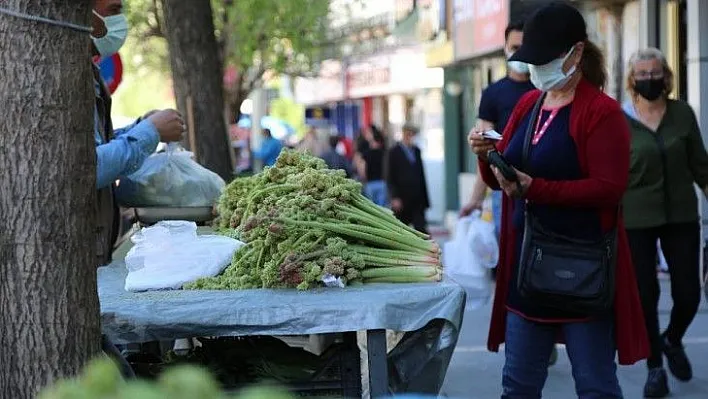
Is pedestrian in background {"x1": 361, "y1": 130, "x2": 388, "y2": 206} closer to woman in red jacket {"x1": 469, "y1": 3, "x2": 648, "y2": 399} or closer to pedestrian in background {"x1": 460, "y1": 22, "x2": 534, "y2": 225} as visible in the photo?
pedestrian in background {"x1": 460, "y1": 22, "x2": 534, "y2": 225}

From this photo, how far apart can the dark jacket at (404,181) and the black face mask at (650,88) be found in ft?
35.2

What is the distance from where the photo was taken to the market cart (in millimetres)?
4051

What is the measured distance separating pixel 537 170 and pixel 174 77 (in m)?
5.93

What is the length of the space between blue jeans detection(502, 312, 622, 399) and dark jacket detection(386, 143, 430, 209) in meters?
12.8

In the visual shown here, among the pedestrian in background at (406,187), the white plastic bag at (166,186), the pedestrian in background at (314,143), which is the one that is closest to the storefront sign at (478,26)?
the pedestrian in background at (406,187)

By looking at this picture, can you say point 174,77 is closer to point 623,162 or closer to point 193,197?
point 193,197

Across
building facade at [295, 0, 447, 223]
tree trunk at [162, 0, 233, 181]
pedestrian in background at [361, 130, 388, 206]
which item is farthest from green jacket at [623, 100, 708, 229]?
building facade at [295, 0, 447, 223]

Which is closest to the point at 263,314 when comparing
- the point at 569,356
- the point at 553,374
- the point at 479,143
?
the point at 479,143

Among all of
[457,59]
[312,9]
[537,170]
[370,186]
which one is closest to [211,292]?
[537,170]

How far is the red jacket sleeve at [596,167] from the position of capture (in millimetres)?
4359

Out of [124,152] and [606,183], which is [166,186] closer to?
[124,152]

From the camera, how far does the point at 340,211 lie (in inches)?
176

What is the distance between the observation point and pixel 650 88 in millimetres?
6676

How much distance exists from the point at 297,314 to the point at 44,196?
932mm
